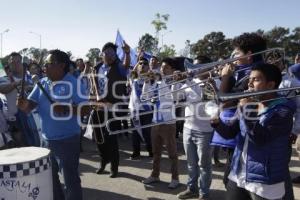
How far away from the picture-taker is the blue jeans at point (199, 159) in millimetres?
4996

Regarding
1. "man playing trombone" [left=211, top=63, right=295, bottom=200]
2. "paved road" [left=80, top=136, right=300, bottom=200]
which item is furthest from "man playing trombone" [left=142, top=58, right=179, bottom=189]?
"man playing trombone" [left=211, top=63, right=295, bottom=200]

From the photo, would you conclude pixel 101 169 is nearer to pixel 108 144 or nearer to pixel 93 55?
pixel 108 144

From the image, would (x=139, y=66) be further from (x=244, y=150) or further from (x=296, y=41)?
(x=296, y=41)

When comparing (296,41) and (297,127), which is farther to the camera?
A: (296,41)

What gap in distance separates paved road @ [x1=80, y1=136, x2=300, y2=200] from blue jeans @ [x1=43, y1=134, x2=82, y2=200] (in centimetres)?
125

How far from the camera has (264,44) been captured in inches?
140

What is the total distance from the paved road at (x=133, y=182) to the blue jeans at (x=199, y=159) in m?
0.33

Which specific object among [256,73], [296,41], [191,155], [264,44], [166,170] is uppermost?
[296,41]

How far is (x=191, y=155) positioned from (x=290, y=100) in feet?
8.03

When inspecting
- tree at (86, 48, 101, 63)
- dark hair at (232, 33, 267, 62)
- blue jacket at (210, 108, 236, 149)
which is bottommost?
blue jacket at (210, 108, 236, 149)

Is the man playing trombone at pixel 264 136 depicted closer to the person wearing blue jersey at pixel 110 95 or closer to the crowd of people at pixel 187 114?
the crowd of people at pixel 187 114

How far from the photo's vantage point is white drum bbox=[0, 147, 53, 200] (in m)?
3.57

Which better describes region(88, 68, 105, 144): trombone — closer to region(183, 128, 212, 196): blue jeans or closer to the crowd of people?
the crowd of people

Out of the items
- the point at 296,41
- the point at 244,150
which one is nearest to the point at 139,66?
the point at 244,150
